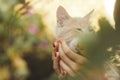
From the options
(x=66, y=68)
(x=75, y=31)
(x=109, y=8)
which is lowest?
(x=66, y=68)

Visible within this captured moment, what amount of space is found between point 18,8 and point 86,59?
18.9 inches

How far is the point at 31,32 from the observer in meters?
2.25

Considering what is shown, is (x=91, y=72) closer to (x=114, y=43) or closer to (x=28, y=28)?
(x=114, y=43)

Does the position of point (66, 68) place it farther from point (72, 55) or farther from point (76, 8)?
point (76, 8)

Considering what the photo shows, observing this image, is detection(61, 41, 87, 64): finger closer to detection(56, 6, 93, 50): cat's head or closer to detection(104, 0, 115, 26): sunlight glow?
detection(56, 6, 93, 50): cat's head

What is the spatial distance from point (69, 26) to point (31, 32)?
0.71 ft

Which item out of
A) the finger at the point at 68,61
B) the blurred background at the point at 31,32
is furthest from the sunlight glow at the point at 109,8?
the finger at the point at 68,61

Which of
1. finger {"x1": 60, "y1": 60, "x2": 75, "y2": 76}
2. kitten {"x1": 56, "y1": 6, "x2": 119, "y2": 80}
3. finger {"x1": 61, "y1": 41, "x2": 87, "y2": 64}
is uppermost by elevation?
kitten {"x1": 56, "y1": 6, "x2": 119, "y2": 80}

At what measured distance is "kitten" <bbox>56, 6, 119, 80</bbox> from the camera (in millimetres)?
2219

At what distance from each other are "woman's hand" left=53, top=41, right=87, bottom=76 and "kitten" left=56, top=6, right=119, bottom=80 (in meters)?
0.03

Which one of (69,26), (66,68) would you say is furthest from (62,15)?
(66,68)

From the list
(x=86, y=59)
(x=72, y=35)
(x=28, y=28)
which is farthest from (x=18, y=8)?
(x=86, y=59)

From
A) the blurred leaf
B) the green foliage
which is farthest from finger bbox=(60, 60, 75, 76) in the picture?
the blurred leaf

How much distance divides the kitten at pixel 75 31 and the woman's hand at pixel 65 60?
3 centimetres
